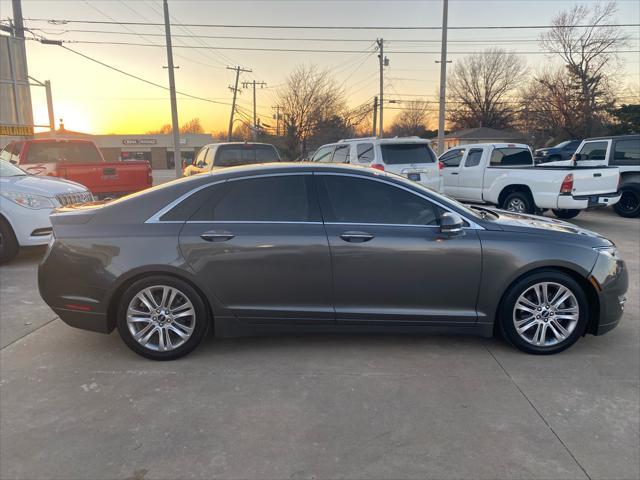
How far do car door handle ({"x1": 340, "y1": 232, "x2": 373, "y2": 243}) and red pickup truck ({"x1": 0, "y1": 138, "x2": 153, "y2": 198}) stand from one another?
8.40 m

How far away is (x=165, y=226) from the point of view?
12.0 ft

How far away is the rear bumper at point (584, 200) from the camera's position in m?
9.28

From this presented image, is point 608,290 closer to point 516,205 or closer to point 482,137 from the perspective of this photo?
point 516,205

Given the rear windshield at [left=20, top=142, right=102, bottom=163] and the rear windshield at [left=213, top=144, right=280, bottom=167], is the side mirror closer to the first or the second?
the rear windshield at [left=213, top=144, right=280, bottom=167]

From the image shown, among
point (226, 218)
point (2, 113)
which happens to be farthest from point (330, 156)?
point (2, 113)

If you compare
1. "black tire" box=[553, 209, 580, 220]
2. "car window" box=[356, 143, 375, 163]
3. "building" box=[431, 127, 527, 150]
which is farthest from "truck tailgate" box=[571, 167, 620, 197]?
"building" box=[431, 127, 527, 150]

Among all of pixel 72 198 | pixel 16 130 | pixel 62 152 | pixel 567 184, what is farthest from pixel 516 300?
pixel 16 130

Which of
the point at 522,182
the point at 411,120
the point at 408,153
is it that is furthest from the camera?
the point at 411,120

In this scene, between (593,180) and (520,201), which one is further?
(520,201)

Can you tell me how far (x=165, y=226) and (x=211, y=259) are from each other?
1.57 feet

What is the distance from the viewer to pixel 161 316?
365cm

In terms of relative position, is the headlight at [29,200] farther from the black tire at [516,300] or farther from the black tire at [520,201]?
the black tire at [520,201]

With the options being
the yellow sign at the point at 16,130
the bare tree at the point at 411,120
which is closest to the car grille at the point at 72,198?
the yellow sign at the point at 16,130

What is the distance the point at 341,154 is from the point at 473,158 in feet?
11.8
